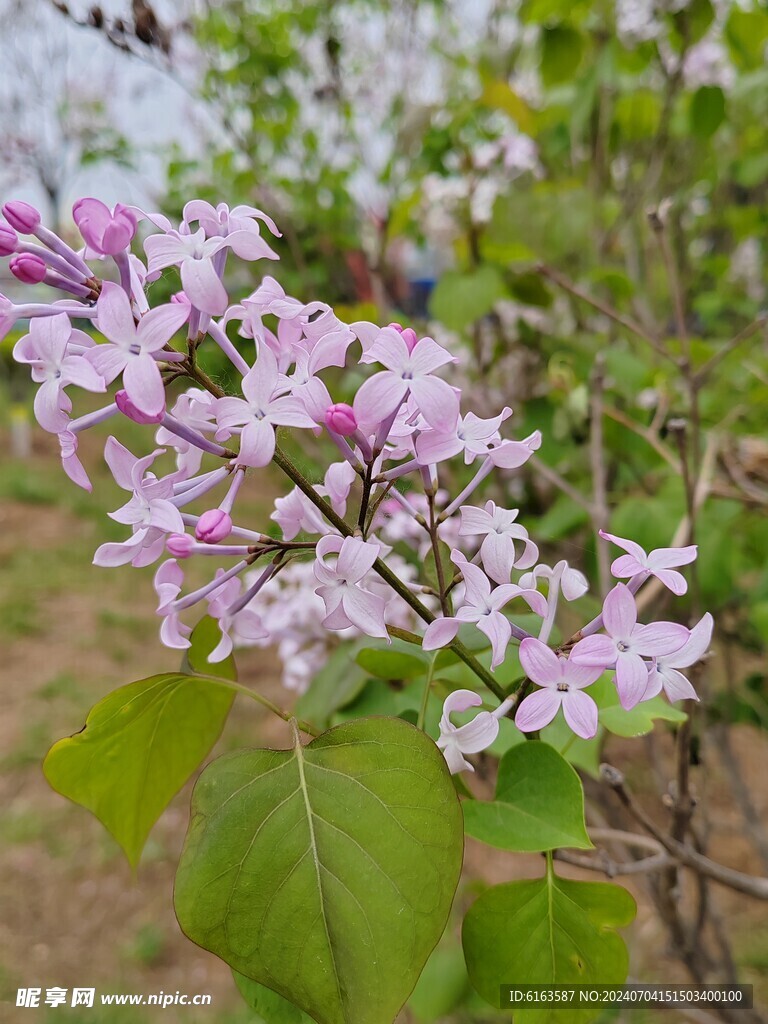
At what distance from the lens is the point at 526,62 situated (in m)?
1.88

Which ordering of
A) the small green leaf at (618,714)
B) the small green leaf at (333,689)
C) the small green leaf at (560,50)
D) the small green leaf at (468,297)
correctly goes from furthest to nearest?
the small green leaf at (560,50) → the small green leaf at (468,297) → the small green leaf at (333,689) → the small green leaf at (618,714)

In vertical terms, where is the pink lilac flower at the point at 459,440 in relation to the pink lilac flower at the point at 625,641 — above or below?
above

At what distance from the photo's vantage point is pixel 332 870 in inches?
12.1

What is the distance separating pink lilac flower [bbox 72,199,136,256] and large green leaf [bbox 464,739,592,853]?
275 mm

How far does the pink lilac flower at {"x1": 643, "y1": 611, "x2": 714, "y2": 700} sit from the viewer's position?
313 mm

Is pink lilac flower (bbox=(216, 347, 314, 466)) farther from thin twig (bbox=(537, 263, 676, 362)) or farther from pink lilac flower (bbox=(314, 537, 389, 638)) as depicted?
thin twig (bbox=(537, 263, 676, 362))

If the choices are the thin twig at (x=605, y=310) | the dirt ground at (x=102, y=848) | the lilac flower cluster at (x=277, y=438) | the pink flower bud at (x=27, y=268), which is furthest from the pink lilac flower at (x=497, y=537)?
the dirt ground at (x=102, y=848)

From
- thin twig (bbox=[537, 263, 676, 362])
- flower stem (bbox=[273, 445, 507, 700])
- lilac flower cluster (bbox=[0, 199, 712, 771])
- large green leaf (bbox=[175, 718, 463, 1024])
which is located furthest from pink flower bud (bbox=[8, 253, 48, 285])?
thin twig (bbox=[537, 263, 676, 362])

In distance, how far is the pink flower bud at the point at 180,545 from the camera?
32cm

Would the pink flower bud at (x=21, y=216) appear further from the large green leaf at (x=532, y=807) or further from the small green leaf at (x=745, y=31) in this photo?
the small green leaf at (x=745, y=31)

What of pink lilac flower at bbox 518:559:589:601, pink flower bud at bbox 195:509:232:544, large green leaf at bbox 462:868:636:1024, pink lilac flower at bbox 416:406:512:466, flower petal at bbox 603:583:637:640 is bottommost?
large green leaf at bbox 462:868:636:1024

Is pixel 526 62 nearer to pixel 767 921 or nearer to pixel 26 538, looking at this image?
→ pixel 767 921

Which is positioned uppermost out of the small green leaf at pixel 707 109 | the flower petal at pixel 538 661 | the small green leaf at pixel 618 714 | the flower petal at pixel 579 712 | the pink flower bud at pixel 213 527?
the small green leaf at pixel 707 109

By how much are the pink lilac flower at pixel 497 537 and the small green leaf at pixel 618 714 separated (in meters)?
0.10
